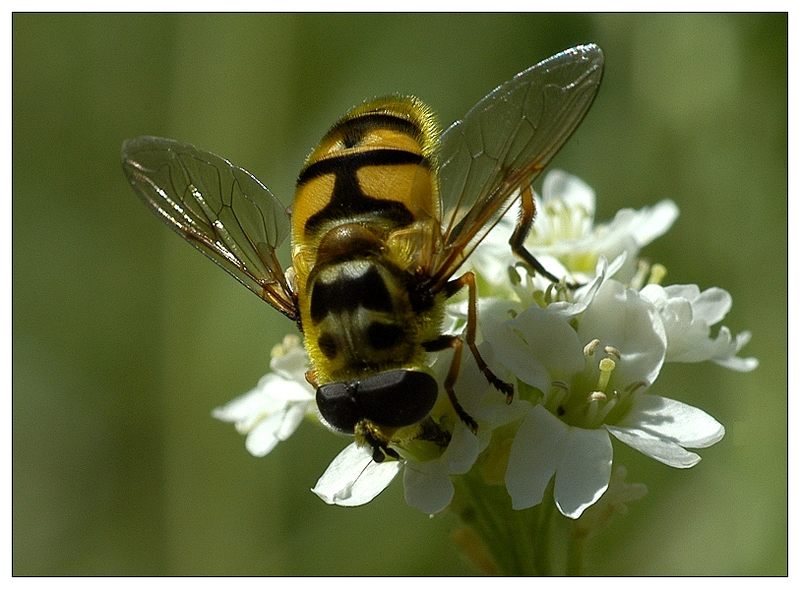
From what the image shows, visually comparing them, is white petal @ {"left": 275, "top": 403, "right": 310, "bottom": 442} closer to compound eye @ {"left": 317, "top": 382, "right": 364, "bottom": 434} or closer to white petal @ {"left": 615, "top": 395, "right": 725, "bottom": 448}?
compound eye @ {"left": 317, "top": 382, "right": 364, "bottom": 434}

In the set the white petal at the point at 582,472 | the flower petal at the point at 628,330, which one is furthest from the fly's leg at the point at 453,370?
the flower petal at the point at 628,330

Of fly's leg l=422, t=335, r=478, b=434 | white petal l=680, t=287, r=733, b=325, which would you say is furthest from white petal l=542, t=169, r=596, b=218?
fly's leg l=422, t=335, r=478, b=434

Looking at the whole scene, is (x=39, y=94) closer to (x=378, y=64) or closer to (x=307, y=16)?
(x=307, y=16)

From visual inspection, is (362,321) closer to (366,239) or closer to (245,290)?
(366,239)

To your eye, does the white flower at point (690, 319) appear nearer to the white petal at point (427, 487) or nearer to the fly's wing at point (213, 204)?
the white petal at point (427, 487)

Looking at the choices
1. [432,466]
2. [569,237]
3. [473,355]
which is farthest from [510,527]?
[569,237]
